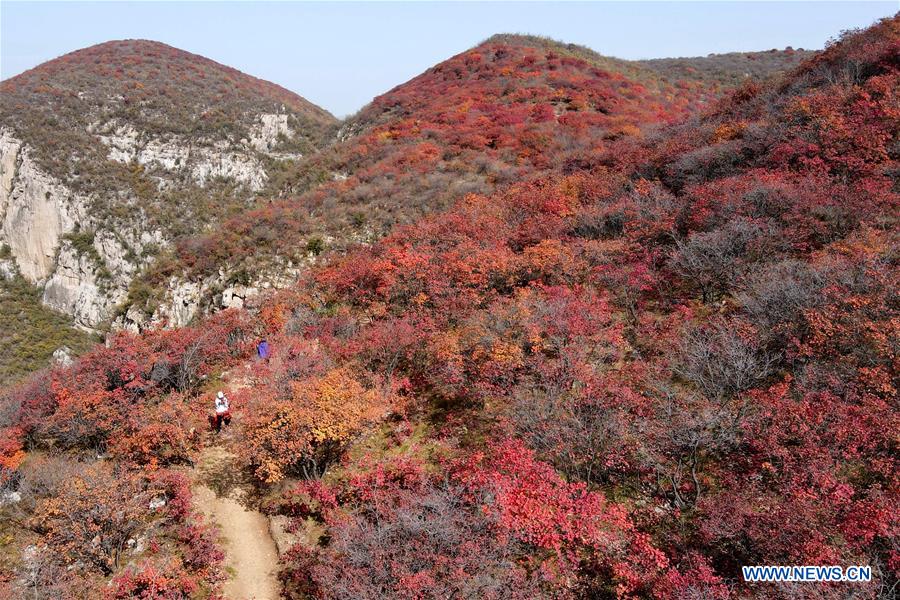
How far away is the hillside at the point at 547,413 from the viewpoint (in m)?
7.98

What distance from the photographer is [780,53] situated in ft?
210

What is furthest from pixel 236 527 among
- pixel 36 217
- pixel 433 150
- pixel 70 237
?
pixel 36 217

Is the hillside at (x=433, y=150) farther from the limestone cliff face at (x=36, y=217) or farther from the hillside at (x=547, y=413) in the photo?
the limestone cliff face at (x=36, y=217)

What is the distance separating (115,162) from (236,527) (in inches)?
1840

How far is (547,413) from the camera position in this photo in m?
10.7

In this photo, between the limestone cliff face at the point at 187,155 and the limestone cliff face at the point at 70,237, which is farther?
the limestone cliff face at the point at 187,155

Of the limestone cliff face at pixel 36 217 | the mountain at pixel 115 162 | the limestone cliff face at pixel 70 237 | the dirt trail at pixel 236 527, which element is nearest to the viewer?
the dirt trail at pixel 236 527

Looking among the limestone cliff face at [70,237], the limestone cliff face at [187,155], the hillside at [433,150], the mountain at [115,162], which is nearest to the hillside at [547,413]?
the hillside at [433,150]

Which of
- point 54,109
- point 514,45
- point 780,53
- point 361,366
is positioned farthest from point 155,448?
point 780,53

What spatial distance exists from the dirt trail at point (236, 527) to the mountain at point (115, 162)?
29574 mm

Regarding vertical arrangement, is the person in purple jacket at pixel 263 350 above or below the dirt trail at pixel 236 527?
above

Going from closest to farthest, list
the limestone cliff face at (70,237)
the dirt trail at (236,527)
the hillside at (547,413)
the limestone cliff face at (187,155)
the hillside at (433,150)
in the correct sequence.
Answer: the hillside at (547,413)
the dirt trail at (236,527)
the hillside at (433,150)
the limestone cliff face at (70,237)
the limestone cliff face at (187,155)

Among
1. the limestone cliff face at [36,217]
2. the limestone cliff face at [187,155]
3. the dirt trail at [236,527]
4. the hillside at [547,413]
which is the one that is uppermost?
the limestone cliff face at [187,155]

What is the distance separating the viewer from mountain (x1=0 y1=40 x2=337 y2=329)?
38906 mm
